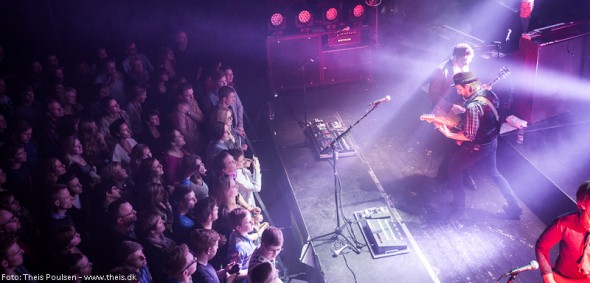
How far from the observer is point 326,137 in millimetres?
6508

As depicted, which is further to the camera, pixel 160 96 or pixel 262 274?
pixel 160 96

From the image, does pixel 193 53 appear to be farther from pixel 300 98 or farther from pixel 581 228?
pixel 581 228

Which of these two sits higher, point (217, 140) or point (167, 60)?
point (167, 60)

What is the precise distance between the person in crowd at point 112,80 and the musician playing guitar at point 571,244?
5.44m

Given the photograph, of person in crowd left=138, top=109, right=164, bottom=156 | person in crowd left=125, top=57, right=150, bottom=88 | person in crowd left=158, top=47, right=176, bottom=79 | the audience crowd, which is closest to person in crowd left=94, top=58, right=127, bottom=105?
the audience crowd

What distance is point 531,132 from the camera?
6.12m

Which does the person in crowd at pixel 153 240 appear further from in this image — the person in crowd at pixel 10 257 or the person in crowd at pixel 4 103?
the person in crowd at pixel 4 103

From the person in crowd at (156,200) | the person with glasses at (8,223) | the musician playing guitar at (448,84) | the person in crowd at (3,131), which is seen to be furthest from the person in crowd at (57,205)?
the musician playing guitar at (448,84)

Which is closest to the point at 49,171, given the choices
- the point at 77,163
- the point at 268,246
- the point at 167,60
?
the point at 77,163

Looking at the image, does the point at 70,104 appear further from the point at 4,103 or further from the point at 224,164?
the point at 224,164

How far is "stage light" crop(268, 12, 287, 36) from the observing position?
321 inches

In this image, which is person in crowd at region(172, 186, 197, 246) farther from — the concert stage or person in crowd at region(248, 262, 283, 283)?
the concert stage

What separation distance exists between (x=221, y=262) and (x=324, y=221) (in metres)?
1.49

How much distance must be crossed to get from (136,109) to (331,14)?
4237 mm
